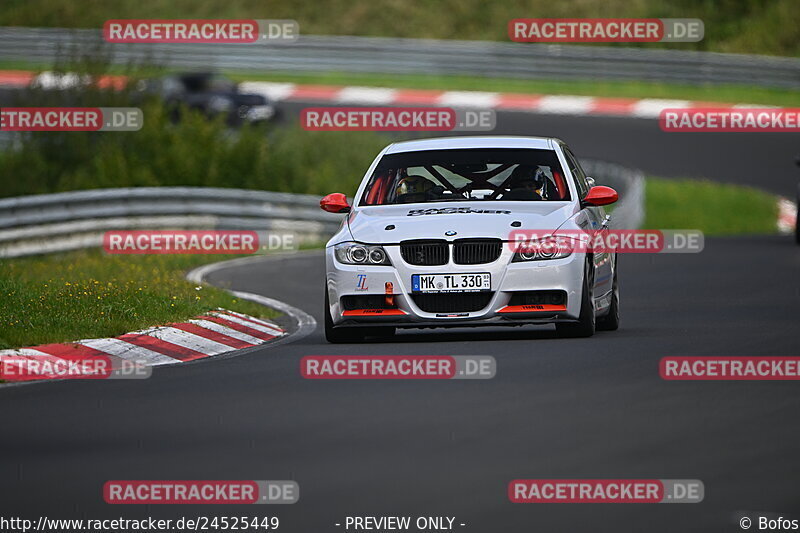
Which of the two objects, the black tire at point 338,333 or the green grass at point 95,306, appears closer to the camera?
the green grass at point 95,306

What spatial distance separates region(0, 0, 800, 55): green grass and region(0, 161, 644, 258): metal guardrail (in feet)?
64.5

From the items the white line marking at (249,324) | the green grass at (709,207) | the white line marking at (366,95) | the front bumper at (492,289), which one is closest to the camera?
the front bumper at (492,289)

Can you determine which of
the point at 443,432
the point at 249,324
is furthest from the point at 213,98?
the point at 443,432

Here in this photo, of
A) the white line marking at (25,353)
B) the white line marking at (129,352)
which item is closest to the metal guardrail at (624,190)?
the white line marking at (129,352)

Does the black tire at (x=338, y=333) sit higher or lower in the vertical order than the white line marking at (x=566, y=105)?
lower

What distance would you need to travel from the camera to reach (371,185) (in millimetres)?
13578

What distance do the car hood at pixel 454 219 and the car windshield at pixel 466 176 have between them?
324 mm

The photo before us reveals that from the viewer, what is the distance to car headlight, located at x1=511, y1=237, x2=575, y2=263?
12.1 m

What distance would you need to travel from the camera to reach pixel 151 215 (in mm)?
25688

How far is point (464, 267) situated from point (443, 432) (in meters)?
3.76

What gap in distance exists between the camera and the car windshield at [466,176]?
43.8 ft

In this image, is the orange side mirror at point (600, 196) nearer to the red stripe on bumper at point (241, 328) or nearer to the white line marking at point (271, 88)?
the red stripe on bumper at point (241, 328)

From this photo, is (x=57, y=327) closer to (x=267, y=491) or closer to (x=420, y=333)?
(x=420, y=333)

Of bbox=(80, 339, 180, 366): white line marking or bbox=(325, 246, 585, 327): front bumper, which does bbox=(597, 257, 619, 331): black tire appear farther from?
bbox=(80, 339, 180, 366): white line marking
